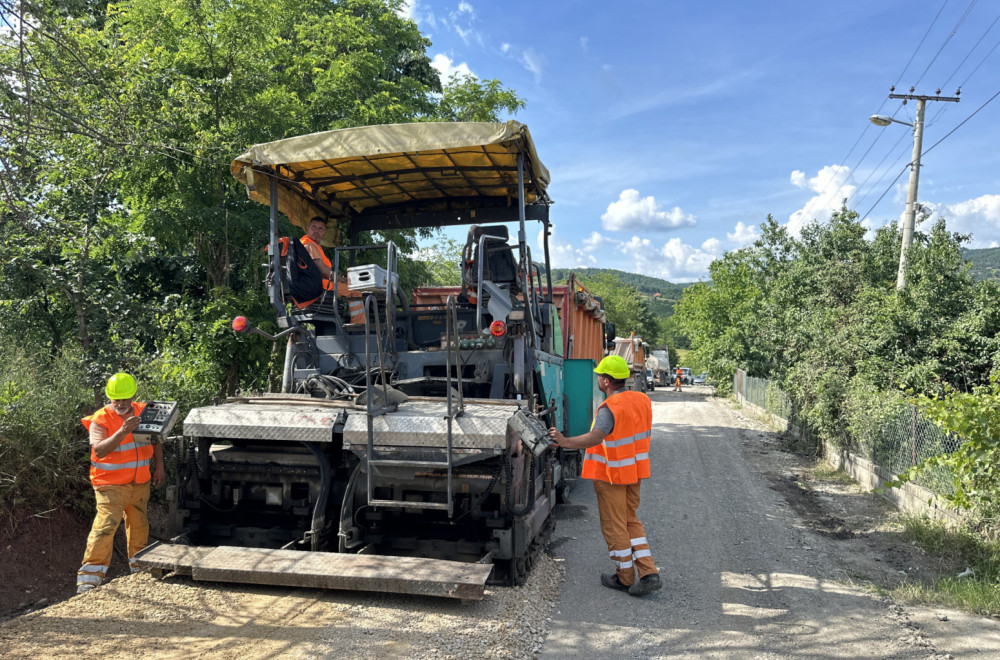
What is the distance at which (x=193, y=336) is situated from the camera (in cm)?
823

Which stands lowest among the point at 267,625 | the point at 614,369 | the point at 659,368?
the point at 267,625

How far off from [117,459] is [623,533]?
363cm

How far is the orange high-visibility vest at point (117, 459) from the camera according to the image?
16.8 ft

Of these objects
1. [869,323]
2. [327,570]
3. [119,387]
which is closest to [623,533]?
[327,570]

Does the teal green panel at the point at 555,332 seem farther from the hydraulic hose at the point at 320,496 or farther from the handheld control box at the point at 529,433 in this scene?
the hydraulic hose at the point at 320,496

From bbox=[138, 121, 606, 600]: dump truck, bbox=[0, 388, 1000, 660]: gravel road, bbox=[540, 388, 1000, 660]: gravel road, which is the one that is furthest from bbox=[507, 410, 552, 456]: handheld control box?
bbox=[540, 388, 1000, 660]: gravel road

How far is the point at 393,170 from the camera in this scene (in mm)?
6148

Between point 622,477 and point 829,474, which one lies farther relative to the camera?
point 829,474

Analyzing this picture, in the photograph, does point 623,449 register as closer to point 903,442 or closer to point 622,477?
point 622,477

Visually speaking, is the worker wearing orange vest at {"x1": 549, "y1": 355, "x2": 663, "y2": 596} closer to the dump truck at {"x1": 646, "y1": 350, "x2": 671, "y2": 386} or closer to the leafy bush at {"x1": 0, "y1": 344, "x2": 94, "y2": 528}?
the leafy bush at {"x1": 0, "y1": 344, "x2": 94, "y2": 528}

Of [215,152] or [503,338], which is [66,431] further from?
[503,338]

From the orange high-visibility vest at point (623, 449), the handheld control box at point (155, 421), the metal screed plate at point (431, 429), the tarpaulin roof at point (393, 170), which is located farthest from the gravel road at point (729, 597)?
the tarpaulin roof at point (393, 170)

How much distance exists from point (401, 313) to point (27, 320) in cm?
589

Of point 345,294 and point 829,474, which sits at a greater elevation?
point 345,294
